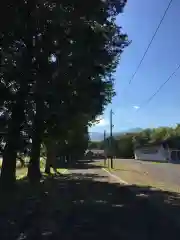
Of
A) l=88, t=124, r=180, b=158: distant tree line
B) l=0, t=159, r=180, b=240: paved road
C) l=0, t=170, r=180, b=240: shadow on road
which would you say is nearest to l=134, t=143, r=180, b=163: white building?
l=88, t=124, r=180, b=158: distant tree line

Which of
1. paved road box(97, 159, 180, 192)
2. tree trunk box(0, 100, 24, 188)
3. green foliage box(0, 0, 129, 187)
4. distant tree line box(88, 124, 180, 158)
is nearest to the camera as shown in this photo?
green foliage box(0, 0, 129, 187)

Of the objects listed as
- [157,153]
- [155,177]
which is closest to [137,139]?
[157,153]

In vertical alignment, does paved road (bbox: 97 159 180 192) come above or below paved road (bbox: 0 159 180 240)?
above

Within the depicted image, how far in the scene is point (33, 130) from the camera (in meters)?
20.8

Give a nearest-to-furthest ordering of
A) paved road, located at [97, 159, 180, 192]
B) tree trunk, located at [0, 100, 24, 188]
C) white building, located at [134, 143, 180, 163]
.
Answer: tree trunk, located at [0, 100, 24, 188], paved road, located at [97, 159, 180, 192], white building, located at [134, 143, 180, 163]

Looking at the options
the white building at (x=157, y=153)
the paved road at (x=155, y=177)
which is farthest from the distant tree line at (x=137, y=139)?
the paved road at (x=155, y=177)

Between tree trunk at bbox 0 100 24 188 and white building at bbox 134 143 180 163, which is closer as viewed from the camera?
tree trunk at bbox 0 100 24 188

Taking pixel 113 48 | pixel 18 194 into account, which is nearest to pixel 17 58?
pixel 18 194

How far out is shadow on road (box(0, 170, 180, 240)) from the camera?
32.6 feet

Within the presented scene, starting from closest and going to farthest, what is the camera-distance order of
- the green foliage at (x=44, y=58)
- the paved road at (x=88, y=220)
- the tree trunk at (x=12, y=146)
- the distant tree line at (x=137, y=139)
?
1. the paved road at (x=88, y=220)
2. the green foliage at (x=44, y=58)
3. the tree trunk at (x=12, y=146)
4. the distant tree line at (x=137, y=139)

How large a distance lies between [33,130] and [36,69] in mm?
3227

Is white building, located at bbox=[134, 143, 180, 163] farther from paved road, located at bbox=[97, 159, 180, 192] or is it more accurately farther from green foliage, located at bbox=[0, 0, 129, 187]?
green foliage, located at bbox=[0, 0, 129, 187]

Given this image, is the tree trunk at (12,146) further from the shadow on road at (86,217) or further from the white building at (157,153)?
the white building at (157,153)

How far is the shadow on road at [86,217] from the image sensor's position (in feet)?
32.6
